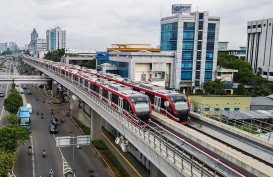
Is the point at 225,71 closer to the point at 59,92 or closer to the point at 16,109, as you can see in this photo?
the point at 59,92

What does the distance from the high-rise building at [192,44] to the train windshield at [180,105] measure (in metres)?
48.4

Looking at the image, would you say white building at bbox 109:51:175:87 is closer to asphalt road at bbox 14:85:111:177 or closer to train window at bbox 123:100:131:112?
asphalt road at bbox 14:85:111:177

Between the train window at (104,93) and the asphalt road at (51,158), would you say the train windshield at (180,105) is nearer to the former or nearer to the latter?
the train window at (104,93)

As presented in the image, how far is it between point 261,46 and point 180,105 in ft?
301

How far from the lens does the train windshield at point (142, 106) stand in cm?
2495

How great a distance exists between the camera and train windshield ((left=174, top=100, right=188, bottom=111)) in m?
26.2

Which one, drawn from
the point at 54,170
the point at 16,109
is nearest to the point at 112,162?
the point at 54,170

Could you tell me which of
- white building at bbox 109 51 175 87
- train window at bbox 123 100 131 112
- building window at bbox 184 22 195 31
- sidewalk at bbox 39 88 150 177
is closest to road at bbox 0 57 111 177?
sidewalk at bbox 39 88 150 177

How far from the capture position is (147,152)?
747 inches

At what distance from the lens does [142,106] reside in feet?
83.0

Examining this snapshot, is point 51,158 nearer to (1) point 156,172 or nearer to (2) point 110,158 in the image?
(2) point 110,158

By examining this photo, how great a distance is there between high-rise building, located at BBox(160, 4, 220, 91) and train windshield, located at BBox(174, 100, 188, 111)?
48429mm

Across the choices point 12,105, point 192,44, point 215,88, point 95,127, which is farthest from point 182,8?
point 12,105

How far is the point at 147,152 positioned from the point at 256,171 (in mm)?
7120
